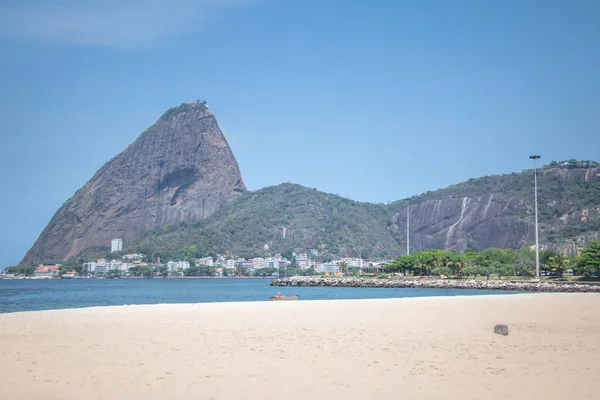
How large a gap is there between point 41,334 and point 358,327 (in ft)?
30.8

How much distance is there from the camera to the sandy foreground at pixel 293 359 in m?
10.6

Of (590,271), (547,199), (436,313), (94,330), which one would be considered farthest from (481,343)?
(547,199)

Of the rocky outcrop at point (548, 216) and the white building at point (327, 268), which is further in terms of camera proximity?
the white building at point (327, 268)

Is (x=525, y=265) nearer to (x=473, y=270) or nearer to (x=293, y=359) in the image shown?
Result: (x=473, y=270)

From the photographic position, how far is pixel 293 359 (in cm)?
1322

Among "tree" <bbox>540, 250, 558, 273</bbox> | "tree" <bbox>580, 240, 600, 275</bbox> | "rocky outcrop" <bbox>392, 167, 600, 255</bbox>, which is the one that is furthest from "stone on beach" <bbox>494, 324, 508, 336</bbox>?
"rocky outcrop" <bbox>392, 167, 600, 255</bbox>

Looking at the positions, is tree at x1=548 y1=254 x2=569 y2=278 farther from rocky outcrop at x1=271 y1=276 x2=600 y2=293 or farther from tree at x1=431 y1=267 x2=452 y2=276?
tree at x1=431 y1=267 x2=452 y2=276

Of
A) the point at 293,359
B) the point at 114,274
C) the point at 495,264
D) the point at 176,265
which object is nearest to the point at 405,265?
the point at 495,264

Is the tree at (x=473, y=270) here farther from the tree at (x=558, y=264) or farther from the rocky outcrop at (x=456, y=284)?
the tree at (x=558, y=264)

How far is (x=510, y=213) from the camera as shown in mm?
192500

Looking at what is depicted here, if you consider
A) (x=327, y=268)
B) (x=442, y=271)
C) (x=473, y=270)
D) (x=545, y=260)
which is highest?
(x=545, y=260)

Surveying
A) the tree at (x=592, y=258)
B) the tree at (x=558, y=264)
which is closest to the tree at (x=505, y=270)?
the tree at (x=558, y=264)

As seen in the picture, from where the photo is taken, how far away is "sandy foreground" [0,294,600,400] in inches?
417

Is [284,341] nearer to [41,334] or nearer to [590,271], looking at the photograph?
[41,334]
